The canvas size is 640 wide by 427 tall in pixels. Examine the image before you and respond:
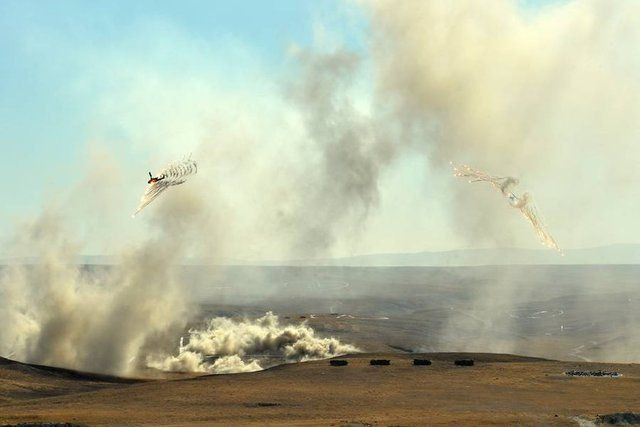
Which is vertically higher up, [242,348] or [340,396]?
[242,348]

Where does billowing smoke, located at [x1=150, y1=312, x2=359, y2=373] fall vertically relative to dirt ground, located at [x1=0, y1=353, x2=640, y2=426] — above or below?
above

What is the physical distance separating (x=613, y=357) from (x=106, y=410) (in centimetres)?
7444

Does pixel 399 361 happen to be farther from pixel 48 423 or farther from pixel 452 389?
pixel 48 423

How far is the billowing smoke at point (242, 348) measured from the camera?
96.7 m

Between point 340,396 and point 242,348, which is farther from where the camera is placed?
point 242,348

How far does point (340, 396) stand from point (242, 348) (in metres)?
44.0

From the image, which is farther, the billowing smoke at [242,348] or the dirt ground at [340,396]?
the billowing smoke at [242,348]

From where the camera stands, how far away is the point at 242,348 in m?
107

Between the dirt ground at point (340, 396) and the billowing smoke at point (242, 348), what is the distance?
576 inches

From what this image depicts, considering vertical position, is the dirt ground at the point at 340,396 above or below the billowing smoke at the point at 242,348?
below

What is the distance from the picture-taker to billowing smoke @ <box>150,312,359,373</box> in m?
96.7

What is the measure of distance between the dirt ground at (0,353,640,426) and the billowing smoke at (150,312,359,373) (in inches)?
576

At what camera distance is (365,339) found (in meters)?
130

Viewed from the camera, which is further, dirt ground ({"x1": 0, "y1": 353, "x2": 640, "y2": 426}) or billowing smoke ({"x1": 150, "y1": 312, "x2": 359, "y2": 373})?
billowing smoke ({"x1": 150, "y1": 312, "x2": 359, "y2": 373})
